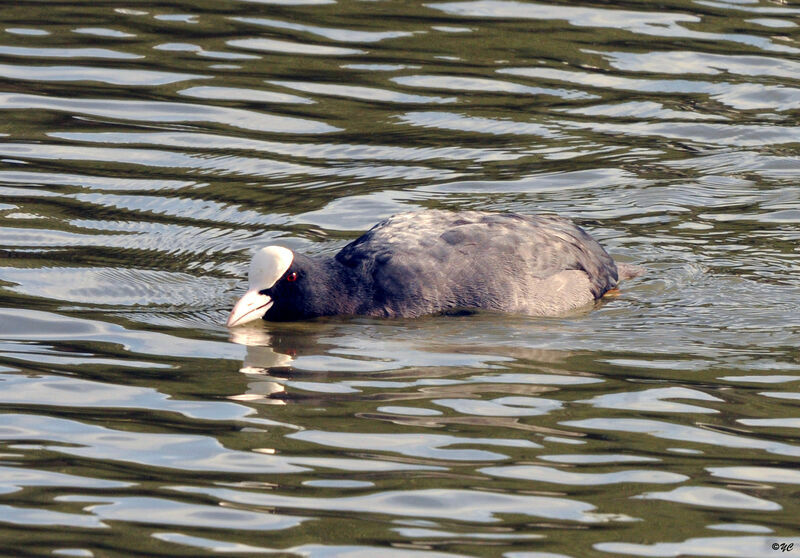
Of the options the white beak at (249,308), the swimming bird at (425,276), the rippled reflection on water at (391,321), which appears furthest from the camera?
the swimming bird at (425,276)

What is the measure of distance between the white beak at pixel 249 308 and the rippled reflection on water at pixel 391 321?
0.13 meters

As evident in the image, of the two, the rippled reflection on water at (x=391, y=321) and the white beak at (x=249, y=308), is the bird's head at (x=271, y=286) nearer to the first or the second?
the white beak at (x=249, y=308)

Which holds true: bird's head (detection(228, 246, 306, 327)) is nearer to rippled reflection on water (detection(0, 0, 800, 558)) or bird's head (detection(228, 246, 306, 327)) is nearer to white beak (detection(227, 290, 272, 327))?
white beak (detection(227, 290, 272, 327))

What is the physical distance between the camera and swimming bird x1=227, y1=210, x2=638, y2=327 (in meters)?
8.73

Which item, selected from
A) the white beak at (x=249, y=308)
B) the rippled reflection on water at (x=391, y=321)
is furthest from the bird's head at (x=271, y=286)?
the rippled reflection on water at (x=391, y=321)

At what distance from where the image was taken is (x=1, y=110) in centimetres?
1259

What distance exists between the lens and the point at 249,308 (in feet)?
28.2

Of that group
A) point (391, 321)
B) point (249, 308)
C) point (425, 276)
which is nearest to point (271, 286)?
point (249, 308)

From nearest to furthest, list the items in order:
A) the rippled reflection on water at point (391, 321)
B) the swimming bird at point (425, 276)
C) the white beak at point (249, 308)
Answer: the rippled reflection on water at point (391, 321)
the white beak at point (249, 308)
the swimming bird at point (425, 276)

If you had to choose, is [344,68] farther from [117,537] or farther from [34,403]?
[117,537]

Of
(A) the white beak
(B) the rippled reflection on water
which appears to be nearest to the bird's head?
(A) the white beak

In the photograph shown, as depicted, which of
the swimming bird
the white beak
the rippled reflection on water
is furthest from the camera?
the swimming bird

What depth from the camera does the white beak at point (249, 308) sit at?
8531 mm

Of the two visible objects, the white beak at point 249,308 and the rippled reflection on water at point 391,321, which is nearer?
the rippled reflection on water at point 391,321
